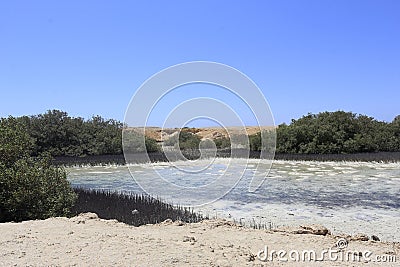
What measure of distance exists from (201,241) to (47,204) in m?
3.87

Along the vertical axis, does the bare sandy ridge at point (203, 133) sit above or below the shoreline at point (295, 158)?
above

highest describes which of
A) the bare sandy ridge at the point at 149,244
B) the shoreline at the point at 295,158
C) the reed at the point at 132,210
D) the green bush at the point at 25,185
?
the shoreline at the point at 295,158

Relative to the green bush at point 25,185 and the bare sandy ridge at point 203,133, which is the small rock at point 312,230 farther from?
the green bush at point 25,185

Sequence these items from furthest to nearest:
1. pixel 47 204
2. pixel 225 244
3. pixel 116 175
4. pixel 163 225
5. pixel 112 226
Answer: pixel 116 175
pixel 47 204
pixel 163 225
pixel 112 226
pixel 225 244

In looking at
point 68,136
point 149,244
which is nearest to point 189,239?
point 149,244

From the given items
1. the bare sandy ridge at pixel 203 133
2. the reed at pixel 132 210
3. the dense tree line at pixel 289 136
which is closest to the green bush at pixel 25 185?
the reed at pixel 132 210

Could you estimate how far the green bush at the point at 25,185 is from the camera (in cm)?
718

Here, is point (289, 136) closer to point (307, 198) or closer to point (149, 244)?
point (307, 198)

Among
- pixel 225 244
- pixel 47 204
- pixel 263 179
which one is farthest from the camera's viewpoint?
pixel 263 179

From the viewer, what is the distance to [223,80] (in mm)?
7676

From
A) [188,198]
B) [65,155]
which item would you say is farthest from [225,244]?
[65,155]

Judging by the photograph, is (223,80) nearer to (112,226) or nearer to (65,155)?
(112,226)
